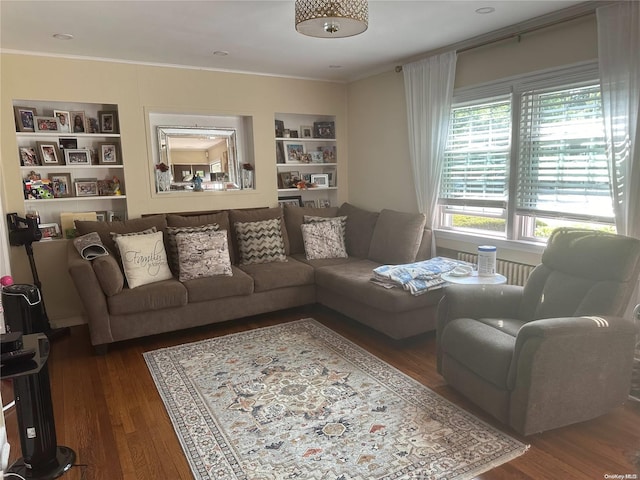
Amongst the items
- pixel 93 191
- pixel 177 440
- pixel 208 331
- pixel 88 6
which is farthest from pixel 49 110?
pixel 177 440

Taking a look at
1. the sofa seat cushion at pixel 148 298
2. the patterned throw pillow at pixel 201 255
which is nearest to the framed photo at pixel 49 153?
the patterned throw pillow at pixel 201 255

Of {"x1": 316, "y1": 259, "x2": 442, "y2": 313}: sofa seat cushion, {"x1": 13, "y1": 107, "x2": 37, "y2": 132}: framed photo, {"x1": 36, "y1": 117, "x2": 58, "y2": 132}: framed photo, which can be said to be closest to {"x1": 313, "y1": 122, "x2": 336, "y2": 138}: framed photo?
{"x1": 316, "y1": 259, "x2": 442, "y2": 313}: sofa seat cushion

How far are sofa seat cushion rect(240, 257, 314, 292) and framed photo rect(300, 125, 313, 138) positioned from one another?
179 centimetres

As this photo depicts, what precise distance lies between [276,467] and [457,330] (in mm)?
1246

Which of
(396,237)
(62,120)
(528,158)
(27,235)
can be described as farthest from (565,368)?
(62,120)

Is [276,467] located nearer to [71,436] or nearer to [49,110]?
[71,436]

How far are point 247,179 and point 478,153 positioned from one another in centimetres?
242

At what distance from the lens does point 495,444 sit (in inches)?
86.7

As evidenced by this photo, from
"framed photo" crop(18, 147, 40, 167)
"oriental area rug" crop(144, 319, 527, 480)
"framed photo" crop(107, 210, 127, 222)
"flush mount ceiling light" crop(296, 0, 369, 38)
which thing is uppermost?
"flush mount ceiling light" crop(296, 0, 369, 38)

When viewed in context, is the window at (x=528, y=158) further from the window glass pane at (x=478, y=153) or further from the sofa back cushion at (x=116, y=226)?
the sofa back cushion at (x=116, y=226)

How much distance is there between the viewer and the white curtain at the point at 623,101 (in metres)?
2.70

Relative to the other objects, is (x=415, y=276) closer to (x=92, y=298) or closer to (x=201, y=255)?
(x=201, y=255)

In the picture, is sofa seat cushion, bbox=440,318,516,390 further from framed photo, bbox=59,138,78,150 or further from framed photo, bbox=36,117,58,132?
framed photo, bbox=36,117,58,132

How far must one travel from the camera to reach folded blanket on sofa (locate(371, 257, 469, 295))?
3312 mm
